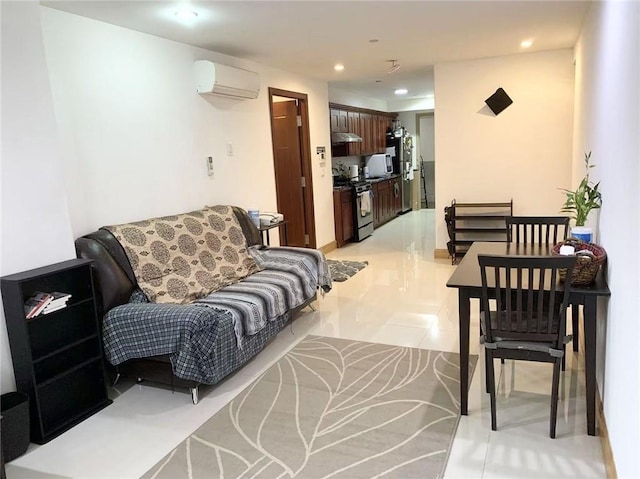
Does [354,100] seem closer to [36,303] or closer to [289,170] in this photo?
[289,170]

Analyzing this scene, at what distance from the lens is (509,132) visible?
553 centimetres

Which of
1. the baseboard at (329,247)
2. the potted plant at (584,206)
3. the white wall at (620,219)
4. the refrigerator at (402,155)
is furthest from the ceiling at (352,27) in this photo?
the refrigerator at (402,155)

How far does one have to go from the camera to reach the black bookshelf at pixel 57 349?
8.07 feet

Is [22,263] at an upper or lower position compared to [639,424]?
upper

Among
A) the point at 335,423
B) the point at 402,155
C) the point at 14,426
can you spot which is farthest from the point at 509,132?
the point at 14,426

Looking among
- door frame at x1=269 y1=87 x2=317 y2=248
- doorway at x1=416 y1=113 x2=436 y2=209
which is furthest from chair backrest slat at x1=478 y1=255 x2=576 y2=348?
doorway at x1=416 y1=113 x2=436 y2=209

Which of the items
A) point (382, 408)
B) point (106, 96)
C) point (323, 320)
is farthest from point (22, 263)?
point (323, 320)

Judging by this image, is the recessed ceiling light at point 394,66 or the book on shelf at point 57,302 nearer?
the book on shelf at point 57,302

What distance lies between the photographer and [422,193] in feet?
36.9

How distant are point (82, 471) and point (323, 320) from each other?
230cm

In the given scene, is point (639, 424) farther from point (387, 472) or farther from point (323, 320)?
point (323, 320)

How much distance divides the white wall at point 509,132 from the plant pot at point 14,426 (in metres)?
4.92

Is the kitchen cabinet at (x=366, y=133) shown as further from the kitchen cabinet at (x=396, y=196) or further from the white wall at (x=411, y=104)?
the white wall at (x=411, y=104)

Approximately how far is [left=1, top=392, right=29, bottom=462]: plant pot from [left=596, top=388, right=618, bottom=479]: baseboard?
2721 mm
